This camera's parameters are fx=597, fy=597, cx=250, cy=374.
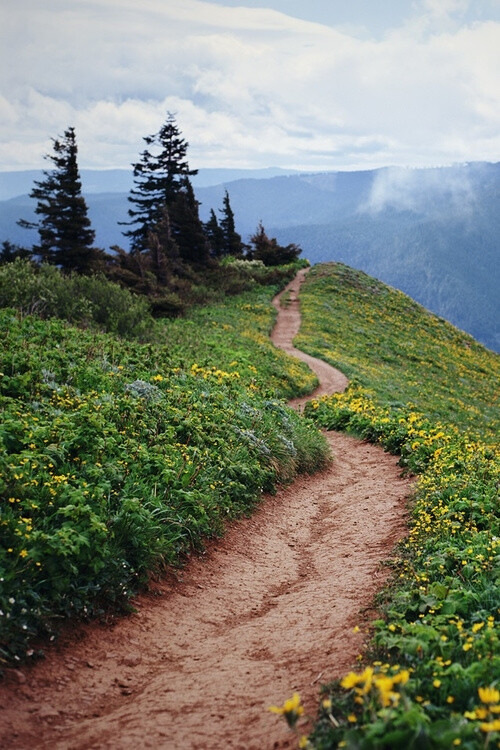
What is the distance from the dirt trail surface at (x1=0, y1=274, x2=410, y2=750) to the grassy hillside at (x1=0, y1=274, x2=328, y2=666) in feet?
1.16

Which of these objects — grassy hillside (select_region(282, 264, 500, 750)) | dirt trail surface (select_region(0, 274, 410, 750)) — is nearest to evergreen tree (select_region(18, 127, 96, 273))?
grassy hillside (select_region(282, 264, 500, 750))

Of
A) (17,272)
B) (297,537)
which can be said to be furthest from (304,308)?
(297,537)

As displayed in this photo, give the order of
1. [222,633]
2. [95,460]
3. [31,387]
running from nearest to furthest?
[222,633] < [95,460] < [31,387]

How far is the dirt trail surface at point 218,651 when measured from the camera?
4.05 meters

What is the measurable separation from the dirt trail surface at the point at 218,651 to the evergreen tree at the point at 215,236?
52976mm

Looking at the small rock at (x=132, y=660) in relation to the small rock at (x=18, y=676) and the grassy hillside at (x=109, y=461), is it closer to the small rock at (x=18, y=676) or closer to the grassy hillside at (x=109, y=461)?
the grassy hillside at (x=109, y=461)

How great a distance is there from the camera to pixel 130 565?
640 centimetres

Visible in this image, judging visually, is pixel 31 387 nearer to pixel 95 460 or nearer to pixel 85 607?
pixel 95 460

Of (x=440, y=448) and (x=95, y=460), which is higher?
(x=95, y=460)

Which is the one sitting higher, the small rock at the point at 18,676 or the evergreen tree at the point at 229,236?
the evergreen tree at the point at 229,236

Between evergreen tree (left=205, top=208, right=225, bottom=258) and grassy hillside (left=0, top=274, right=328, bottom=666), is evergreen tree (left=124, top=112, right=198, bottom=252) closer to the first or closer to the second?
evergreen tree (left=205, top=208, right=225, bottom=258)

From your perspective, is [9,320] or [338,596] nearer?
[338,596]

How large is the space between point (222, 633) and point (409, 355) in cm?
2913

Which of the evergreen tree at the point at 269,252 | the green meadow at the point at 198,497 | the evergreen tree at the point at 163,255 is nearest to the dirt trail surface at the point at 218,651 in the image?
the green meadow at the point at 198,497
